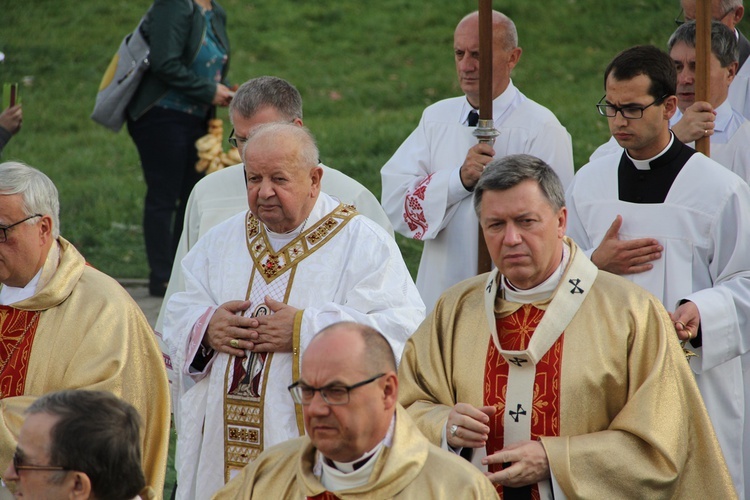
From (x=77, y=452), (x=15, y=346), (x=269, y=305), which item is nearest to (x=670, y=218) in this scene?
(x=269, y=305)

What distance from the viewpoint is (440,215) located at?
22.0ft

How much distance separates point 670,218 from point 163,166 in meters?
4.95

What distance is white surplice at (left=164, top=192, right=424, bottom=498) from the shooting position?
5223 millimetres

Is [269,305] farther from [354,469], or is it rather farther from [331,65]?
[331,65]

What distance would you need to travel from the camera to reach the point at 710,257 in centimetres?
546

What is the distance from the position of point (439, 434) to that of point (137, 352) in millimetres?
1344

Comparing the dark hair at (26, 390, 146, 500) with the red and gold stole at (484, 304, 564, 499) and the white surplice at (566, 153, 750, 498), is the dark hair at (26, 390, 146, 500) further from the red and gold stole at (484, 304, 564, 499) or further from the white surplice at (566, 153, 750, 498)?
the white surplice at (566, 153, 750, 498)

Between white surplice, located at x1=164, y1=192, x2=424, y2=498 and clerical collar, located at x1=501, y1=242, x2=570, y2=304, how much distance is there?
2.23 feet

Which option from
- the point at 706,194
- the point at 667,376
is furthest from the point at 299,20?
the point at 667,376

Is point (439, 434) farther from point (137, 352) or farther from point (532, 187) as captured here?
point (137, 352)

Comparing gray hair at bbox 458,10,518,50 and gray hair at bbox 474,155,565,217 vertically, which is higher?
gray hair at bbox 458,10,518,50

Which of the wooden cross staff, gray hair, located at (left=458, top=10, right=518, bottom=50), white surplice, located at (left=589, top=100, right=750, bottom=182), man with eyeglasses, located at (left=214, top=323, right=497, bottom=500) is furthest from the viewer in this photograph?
gray hair, located at (left=458, top=10, right=518, bottom=50)

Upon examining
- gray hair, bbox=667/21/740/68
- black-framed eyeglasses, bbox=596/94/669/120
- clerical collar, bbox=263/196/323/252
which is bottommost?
clerical collar, bbox=263/196/323/252

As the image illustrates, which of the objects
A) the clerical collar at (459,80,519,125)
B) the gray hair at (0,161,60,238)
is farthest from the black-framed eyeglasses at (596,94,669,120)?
the gray hair at (0,161,60,238)
